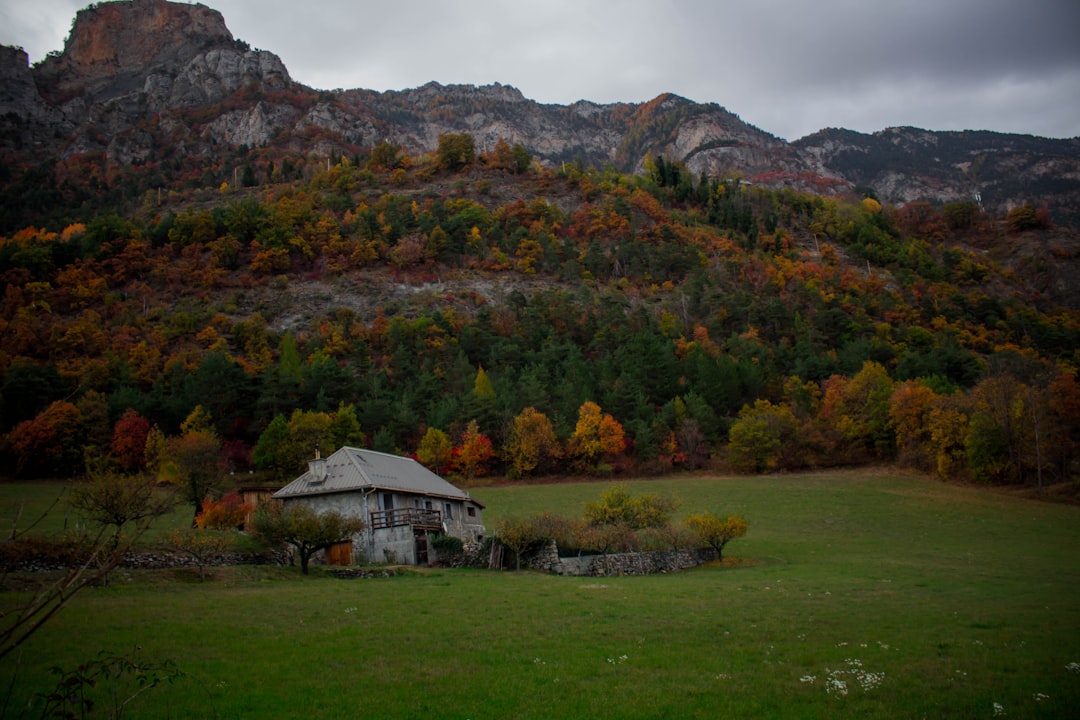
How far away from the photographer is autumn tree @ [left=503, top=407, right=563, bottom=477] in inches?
2767

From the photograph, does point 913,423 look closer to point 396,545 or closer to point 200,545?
point 396,545

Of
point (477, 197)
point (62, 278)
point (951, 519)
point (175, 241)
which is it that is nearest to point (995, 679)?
point (951, 519)

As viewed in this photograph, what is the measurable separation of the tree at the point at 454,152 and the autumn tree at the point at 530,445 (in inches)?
4778

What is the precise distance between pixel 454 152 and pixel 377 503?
152m

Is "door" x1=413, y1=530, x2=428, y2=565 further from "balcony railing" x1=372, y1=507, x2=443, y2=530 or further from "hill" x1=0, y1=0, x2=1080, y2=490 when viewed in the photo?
"hill" x1=0, y1=0, x2=1080, y2=490

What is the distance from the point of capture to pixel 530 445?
70188 mm

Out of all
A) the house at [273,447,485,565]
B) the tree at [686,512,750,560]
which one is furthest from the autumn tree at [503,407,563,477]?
the tree at [686,512,750,560]

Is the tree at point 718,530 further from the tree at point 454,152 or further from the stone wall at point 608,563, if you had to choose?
the tree at point 454,152

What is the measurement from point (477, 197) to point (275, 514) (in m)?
141

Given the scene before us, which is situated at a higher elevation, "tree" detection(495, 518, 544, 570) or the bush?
"tree" detection(495, 518, 544, 570)

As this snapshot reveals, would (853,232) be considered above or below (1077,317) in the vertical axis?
above

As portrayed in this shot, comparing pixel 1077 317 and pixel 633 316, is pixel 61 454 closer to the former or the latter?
pixel 633 316

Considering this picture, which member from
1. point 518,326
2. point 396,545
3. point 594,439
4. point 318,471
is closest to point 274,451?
point 318,471

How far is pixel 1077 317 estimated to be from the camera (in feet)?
373
